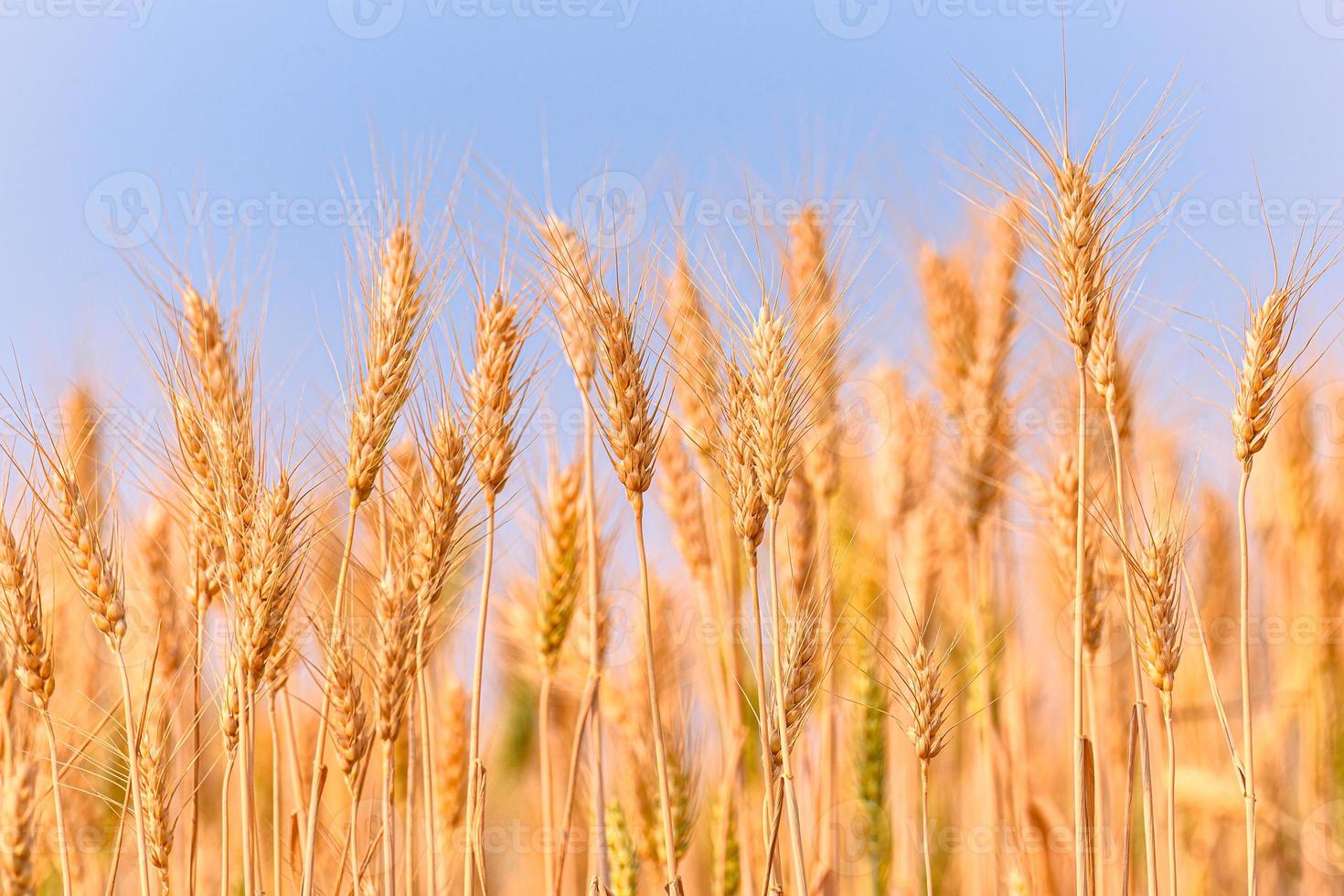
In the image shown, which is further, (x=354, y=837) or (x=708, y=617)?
(x=708, y=617)

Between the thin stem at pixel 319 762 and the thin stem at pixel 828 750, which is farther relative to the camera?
the thin stem at pixel 828 750

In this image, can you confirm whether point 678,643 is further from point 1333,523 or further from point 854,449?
point 1333,523

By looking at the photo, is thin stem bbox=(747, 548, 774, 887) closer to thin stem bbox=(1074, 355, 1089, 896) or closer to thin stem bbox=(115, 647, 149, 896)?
thin stem bbox=(1074, 355, 1089, 896)

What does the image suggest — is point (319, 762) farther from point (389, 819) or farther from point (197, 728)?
point (197, 728)

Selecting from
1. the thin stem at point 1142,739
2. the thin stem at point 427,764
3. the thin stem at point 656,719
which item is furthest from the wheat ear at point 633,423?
the thin stem at point 1142,739

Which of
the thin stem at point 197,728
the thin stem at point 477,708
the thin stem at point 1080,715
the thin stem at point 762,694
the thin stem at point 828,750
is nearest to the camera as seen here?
the thin stem at point 762,694

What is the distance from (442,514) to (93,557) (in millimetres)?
655

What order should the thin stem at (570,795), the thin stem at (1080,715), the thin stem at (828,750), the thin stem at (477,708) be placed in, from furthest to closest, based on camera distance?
the thin stem at (828,750) < the thin stem at (570,795) < the thin stem at (477,708) < the thin stem at (1080,715)

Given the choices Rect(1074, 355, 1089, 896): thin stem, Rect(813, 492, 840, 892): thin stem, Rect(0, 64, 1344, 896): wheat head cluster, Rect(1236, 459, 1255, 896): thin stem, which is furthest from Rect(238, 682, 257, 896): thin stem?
Rect(1236, 459, 1255, 896): thin stem

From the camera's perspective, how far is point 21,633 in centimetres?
175

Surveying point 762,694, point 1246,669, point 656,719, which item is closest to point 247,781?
point 656,719

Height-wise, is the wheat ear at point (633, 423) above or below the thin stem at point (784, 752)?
above

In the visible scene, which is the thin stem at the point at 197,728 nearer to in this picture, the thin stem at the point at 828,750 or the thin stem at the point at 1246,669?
the thin stem at the point at 828,750

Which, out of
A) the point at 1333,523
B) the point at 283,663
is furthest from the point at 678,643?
the point at 1333,523
